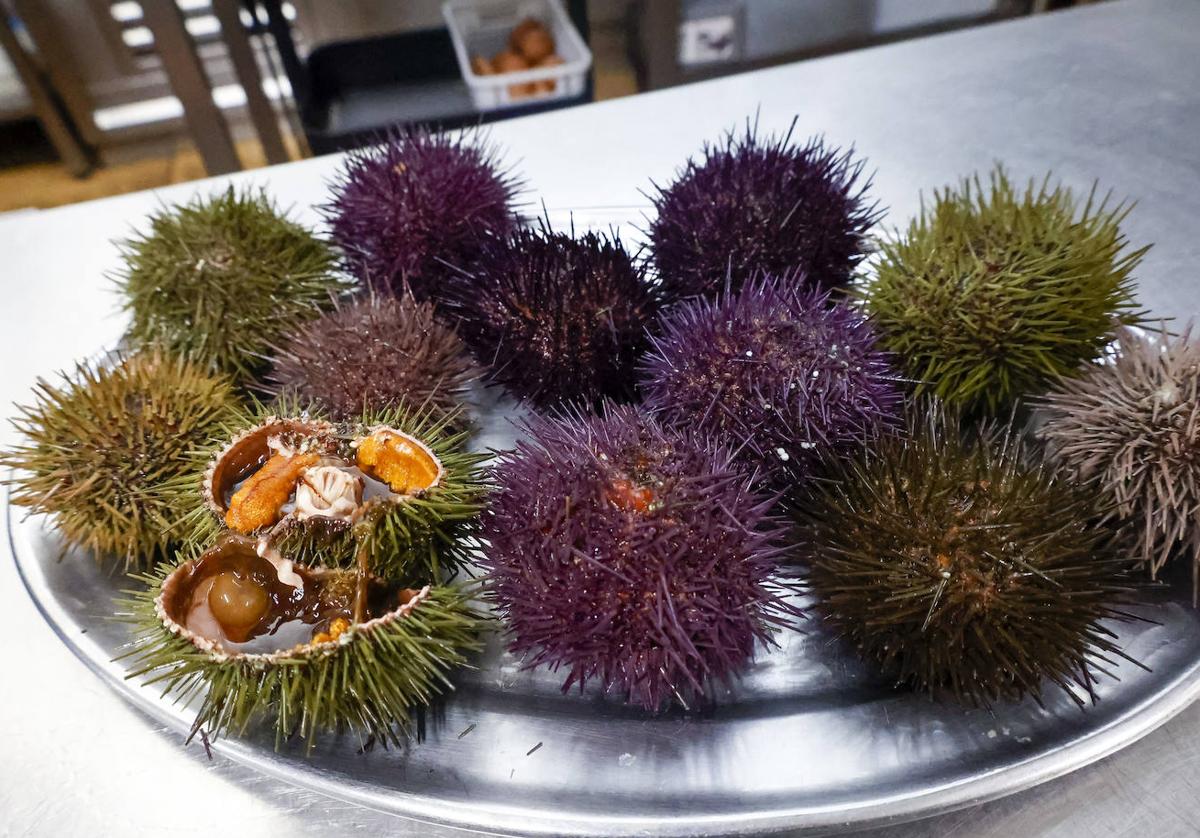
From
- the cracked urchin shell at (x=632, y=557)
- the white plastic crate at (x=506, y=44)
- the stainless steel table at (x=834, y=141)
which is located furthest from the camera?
the white plastic crate at (x=506, y=44)

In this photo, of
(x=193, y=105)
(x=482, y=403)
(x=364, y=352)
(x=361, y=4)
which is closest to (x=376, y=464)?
(x=364, y=352)

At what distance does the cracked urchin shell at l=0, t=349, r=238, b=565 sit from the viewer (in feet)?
2.17

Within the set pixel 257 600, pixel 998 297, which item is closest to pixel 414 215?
pixel 257 600

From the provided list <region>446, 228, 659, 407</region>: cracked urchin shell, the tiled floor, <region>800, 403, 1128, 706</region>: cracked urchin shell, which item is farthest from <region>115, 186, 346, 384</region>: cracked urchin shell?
the tiled floor

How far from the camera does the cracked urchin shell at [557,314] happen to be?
2.34 feet

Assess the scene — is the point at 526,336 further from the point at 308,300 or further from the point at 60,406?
the point at 60,406

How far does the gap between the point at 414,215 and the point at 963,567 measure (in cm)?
56

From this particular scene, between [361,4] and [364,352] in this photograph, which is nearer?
[364,352]

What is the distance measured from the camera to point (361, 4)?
1.80 meters

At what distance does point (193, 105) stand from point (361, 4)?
50 centimetres

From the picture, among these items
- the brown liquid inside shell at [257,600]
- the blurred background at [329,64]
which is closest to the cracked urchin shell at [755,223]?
the brown liquid inside shell at [257,600]

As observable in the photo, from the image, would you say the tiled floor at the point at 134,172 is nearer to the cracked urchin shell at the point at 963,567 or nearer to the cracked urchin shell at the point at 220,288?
the cracked urchin shell at the point at 220,288

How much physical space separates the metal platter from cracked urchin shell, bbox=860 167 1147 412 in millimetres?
208

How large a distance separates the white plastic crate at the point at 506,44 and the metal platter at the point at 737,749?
1.21m
